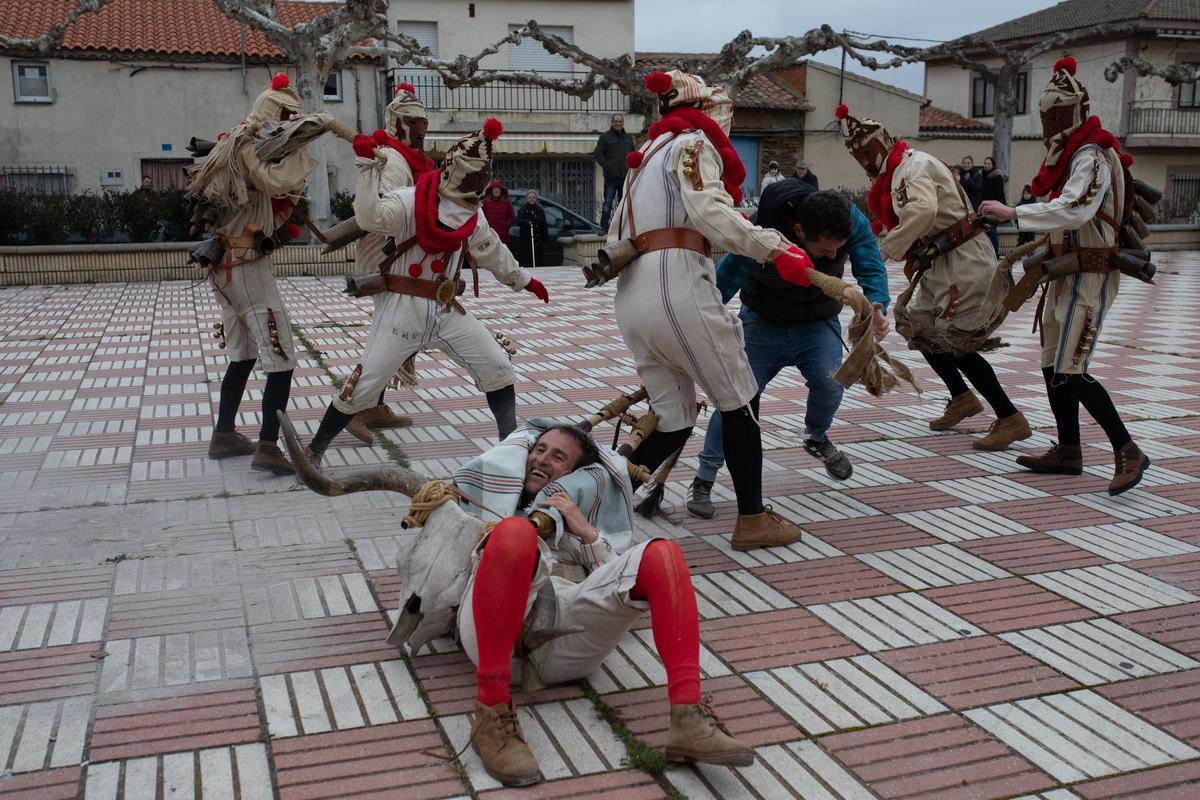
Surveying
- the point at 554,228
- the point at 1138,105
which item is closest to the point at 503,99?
the point at 554,228

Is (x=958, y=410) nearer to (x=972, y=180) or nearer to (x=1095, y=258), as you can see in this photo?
(x=1095, y=258)

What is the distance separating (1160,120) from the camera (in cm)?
3631

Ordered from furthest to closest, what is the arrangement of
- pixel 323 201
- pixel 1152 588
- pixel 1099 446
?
pixel 323 201, pixel 1099 446, pixel 1152 588

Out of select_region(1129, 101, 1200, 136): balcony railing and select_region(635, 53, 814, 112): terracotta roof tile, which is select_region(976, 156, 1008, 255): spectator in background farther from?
select_region(1129, 101, 1200, 136): balcony railing

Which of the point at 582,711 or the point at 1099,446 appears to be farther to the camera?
the point at 1099,446

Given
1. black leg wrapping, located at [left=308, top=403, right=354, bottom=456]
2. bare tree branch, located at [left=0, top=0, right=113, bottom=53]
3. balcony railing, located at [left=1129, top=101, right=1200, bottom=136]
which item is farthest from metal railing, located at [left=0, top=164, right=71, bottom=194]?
balcony railing, located at [left=1129, top=101, right=1200, bottom=136]

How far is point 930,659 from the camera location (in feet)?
11.6

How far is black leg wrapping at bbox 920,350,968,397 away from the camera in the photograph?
6.62 metres

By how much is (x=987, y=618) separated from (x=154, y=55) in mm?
27341

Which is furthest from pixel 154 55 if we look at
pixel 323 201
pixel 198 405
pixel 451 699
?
pixel 451 699

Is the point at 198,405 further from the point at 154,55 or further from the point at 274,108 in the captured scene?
the point at 154,55

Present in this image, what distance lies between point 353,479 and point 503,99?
96.1ft

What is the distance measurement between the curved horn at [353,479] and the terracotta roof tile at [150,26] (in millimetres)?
25678

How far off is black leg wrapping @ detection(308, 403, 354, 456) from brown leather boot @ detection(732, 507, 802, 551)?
206 cm
